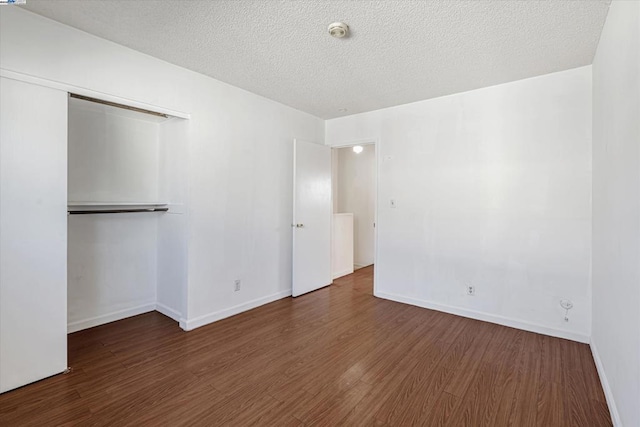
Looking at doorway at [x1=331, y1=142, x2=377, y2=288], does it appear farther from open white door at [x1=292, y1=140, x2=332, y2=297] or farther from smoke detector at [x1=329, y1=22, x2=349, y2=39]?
smoke detector at [x1=329, y1=22, x2=349, y2=39]

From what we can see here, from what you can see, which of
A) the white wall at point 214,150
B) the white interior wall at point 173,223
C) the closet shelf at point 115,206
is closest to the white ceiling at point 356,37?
the white wall at point 214,150

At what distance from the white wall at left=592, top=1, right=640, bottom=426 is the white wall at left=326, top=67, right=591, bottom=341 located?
0.37m

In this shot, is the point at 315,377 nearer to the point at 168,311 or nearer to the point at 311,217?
the point at 168,311

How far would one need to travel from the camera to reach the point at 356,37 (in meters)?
2.28

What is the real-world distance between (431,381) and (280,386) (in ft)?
3.54

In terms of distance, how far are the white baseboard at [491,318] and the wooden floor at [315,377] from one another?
89 mm

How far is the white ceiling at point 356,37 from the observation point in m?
1.95

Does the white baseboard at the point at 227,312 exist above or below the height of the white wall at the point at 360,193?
below

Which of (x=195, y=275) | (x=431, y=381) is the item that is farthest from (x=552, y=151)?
(x=195, y=275)

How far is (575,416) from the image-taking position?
1.78 metres

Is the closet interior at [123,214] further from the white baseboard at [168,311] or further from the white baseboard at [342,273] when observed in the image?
the white baseboard at [342,273]

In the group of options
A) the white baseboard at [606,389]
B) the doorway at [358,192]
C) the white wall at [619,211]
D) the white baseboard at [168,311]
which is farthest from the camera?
the doorway at [358,192]

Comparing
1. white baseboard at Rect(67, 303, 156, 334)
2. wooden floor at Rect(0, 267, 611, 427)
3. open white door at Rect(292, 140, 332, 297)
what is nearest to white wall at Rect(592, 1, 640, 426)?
wooden floor at Rect(0, 267, 611, 427)

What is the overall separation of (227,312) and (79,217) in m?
1.75
